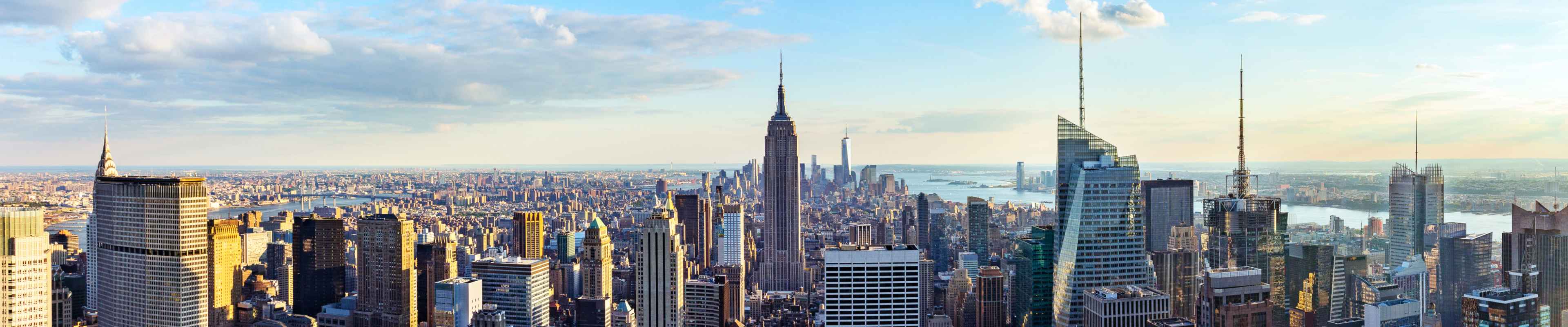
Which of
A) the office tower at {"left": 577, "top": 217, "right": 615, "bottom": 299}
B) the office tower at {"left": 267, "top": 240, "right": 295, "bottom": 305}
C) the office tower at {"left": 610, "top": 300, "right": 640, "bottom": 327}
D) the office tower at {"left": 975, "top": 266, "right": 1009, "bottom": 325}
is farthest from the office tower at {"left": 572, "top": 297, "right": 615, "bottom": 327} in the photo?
the office tower at {"left": 975, "top": 266, "right": 1009, "bottom": 325}

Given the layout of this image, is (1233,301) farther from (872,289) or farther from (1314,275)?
(1314,275)

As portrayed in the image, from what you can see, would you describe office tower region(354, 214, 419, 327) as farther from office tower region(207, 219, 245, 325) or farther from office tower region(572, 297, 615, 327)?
office tower region(572, 297, 615, 327)

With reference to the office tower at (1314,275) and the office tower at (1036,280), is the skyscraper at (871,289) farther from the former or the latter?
the office tower at (1314,275)

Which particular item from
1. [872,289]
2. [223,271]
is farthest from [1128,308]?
[223,271]

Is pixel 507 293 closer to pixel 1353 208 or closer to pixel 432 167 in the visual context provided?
pixel 432 167

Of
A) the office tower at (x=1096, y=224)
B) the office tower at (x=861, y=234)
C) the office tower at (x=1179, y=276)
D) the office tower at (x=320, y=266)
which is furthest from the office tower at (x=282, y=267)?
the office tower at (x=1179, y=276)
